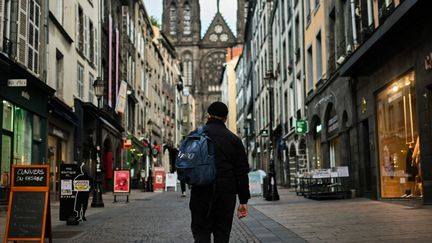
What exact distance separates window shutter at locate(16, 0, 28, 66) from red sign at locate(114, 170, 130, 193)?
263 inches

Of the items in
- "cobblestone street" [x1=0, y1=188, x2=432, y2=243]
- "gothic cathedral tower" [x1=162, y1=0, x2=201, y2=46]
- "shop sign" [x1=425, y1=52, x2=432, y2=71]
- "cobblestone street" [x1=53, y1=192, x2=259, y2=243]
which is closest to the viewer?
"cobblestone street" [x1=0, y1=188, x2=432, y2=243]

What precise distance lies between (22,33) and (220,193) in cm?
1410

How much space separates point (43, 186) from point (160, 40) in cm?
5468

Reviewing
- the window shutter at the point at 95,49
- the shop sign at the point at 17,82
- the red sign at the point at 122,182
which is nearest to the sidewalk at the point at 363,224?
the shop sign at the point at 17,82

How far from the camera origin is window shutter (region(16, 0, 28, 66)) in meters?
17.2

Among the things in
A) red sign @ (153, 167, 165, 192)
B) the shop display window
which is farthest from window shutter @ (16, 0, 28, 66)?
red sign @ (153, 167, 165, 192)

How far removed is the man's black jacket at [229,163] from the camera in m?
5.27

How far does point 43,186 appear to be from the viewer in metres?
8.41

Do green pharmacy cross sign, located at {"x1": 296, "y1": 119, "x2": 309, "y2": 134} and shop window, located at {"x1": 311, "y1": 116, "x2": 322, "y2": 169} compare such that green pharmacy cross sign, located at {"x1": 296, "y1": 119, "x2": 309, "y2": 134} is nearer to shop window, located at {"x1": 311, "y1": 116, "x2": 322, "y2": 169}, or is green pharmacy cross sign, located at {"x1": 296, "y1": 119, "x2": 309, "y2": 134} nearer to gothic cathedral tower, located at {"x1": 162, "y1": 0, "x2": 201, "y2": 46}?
shop window, located at {"x1": 311, "y1": 116, "x2": 322, "y2": 169}

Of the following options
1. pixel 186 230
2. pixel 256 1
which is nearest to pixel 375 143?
pixel 186 230

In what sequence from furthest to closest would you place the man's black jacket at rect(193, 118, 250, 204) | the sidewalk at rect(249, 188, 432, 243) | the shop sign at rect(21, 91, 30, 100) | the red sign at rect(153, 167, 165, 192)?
1. the red sign at rect(153, 167, 165, 192)
2. the shop sign at rect(21, 91, 30, 100)
3. the sidewalk at rect(249, 188, 432, 243)
4. the man's black jacket at rect(193, 118, 250, 204)

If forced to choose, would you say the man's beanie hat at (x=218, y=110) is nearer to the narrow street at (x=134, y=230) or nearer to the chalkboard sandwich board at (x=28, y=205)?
the chalkboard sandwich board at (x=28, y=205)

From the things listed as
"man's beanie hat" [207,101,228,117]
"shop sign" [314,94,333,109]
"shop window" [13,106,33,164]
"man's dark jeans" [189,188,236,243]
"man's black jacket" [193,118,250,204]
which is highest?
"shop sign" [314,94,333,109]

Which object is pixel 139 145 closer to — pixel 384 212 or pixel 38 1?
pixel 38 1
